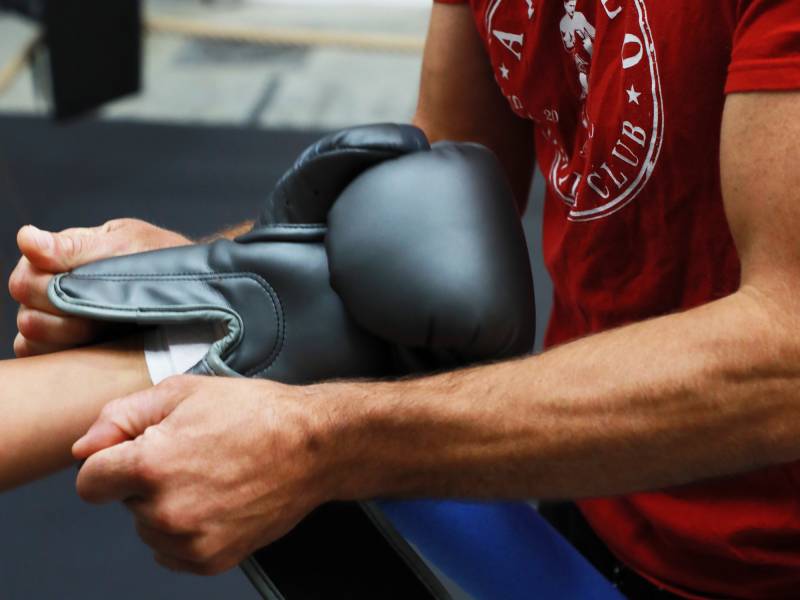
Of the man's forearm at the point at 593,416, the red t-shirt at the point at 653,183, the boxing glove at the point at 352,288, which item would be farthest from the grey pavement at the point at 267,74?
the man's forearm at the point at 593,416

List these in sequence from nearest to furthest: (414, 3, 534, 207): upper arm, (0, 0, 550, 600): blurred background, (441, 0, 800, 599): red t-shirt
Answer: (441, 0, 800, 599): red t-shirt, (414, 3, 534, 207): upper arm, (0, 0, 550, 600): blurred background

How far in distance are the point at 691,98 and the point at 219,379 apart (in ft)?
1.25

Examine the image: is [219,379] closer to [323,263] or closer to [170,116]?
[323,263]

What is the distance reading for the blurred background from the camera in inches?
66.4

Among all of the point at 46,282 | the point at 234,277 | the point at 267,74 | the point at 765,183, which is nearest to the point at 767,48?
the point at 765,183

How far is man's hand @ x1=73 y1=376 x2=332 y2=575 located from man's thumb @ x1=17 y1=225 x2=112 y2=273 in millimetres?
211

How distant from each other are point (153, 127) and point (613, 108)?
2.37 meters

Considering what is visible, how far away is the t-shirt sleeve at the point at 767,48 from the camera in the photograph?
63 cm

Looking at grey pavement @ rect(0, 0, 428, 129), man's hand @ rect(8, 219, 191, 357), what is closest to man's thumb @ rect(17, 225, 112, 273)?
man's hand @ rect(8, 219, 191, 357)

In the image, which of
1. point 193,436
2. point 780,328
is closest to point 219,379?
point 193,436

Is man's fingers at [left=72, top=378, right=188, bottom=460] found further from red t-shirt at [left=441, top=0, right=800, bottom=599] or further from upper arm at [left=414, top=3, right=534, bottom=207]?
upper arm at [left=414, top=3, right=534, bottom=207]

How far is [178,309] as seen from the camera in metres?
0.80

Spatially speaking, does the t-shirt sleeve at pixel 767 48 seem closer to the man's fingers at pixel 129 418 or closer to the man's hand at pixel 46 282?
the man's fingers at pixel 129 418

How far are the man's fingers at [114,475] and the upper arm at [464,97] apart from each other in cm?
57
